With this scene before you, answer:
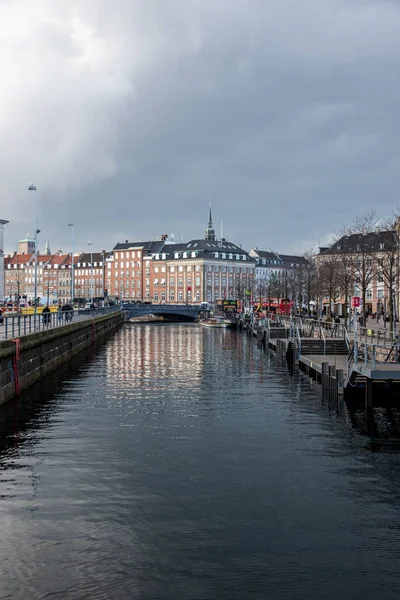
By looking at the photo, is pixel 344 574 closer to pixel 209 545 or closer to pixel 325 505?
pixel 209 545

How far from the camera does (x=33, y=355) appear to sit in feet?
117

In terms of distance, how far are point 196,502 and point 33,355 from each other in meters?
22.3

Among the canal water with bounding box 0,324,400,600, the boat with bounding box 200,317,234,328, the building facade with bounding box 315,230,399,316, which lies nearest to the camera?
the canal water with bounding box 0,324,400,600

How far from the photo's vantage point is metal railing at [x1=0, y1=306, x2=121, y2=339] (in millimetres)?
32406

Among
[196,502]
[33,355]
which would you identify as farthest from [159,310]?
[196,502]

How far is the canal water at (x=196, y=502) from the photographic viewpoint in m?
11.4

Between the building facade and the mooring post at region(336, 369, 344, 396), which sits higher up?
the building facade

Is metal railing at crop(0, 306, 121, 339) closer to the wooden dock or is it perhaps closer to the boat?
the wooden dock

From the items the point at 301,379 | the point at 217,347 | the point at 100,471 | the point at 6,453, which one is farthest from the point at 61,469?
the point at 217,347

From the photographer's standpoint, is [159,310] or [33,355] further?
[159,310]

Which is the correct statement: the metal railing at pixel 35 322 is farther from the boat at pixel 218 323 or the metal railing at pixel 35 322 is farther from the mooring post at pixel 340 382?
the boat at pixel 218 323

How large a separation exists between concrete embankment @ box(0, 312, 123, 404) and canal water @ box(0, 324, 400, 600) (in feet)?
5.67

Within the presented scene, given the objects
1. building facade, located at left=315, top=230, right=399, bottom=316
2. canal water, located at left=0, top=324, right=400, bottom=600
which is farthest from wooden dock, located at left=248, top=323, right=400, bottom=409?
building facade, located at left=315, top=230, right=399, bottom=316

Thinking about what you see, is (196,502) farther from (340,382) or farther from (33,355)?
(33,355)
